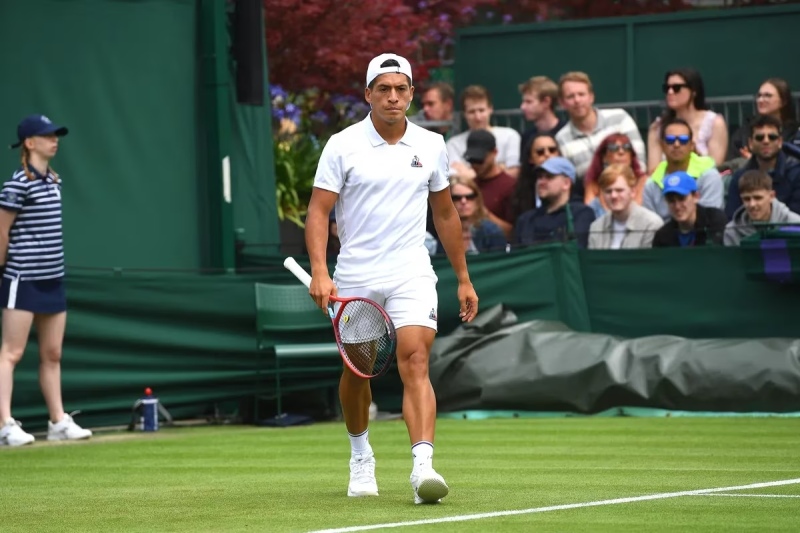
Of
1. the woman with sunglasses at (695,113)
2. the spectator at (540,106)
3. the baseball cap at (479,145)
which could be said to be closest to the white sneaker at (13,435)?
the baseball cap at (479,145)

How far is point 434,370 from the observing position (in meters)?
15.6

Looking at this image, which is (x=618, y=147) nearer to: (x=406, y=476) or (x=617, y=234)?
(x=617, y=234)

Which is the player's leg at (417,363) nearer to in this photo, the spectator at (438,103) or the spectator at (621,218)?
the spectator at (621,218)

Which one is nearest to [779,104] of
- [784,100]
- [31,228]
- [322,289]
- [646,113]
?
[784,100]

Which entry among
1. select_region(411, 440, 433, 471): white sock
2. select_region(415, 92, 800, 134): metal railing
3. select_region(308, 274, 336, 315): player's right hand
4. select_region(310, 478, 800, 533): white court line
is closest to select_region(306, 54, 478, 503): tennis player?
select_region(308, 274, 336, 315): player's right hand

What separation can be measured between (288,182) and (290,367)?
7.58 meters

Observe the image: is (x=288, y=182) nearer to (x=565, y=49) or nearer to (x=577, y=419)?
(x=565, y=49)

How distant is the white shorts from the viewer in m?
9.25

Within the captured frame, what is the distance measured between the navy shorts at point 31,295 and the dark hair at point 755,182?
18.9 ft

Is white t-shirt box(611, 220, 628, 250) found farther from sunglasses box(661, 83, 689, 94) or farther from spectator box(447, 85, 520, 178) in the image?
spectator box(447, 85, 520, 178)

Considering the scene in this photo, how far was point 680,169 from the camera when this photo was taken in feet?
54.9

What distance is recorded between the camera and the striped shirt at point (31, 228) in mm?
13945

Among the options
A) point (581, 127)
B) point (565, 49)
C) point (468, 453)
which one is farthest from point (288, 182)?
point (468, 453)

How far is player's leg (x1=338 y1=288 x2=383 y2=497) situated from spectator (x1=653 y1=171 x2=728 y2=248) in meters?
6.91
